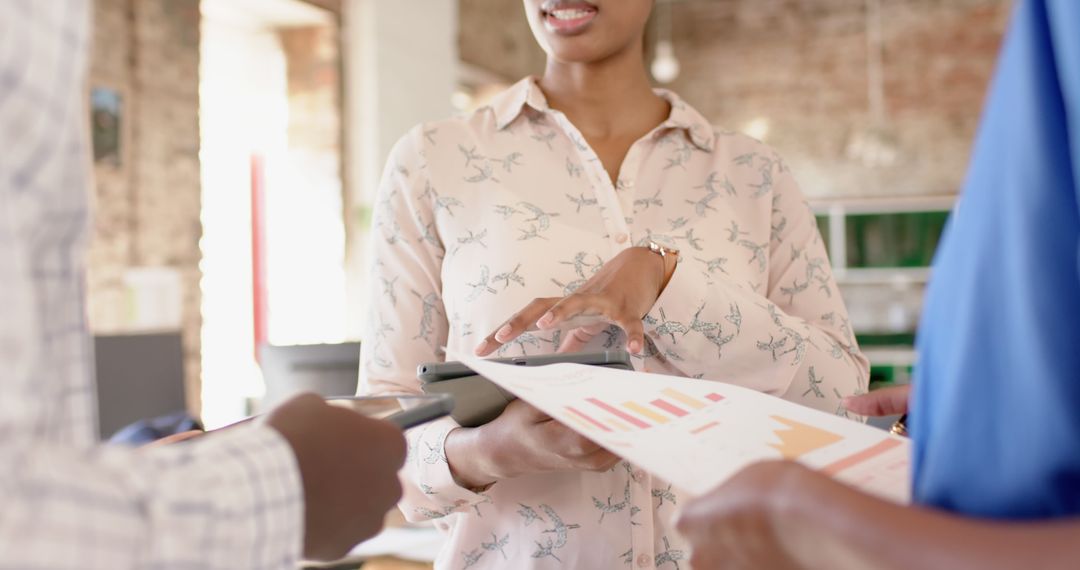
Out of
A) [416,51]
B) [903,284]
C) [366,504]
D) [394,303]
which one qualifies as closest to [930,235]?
[903,284]

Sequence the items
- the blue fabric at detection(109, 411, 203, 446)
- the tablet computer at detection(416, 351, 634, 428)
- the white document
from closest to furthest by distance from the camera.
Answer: the white document → the tablet computer at detection(416, 351, 634, 428) → the blue fabric at detection(109, 411, 203, 446)

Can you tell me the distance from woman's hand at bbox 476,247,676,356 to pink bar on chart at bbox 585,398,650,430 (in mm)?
237

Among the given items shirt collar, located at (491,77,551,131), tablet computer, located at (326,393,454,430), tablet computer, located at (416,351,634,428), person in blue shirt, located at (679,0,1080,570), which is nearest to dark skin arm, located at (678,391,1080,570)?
person in blue shirt, located at (679,0,1080,570)

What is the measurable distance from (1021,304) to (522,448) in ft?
2.02

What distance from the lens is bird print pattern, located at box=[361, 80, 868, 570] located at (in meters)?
1.21

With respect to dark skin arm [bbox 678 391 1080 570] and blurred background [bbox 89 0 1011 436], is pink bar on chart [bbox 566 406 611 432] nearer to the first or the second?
dark skin arm [bbox 678 391 1080 570]

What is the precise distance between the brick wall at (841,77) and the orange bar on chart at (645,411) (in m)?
7.65

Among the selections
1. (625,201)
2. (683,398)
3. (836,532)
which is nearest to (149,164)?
(625,201)

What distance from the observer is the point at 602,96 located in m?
1.47

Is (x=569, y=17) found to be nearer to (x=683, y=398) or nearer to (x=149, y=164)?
(x=683, y=398)

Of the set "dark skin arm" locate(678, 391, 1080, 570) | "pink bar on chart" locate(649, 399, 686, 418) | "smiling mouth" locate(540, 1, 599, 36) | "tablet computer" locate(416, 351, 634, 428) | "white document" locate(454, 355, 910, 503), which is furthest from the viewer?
"smiling mouth" locate(540, 1, 599, 36)

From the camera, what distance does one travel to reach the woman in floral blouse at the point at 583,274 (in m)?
1.15

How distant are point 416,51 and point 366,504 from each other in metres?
5.62

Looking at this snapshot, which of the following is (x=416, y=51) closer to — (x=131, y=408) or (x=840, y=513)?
(x=131, y=408)
